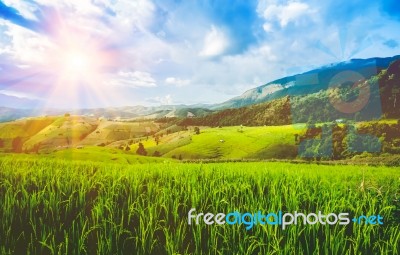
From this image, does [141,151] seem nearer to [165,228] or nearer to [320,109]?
[165,228]

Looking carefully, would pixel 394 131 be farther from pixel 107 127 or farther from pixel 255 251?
pixel 255 251

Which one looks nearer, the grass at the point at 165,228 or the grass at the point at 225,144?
the grass at the point at 165,228

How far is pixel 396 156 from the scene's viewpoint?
45.1ft

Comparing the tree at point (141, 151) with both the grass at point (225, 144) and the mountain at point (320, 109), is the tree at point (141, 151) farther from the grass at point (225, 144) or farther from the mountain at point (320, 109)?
the mountain at point (320, 109)

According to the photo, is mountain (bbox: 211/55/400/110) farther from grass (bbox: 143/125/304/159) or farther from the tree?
the tree

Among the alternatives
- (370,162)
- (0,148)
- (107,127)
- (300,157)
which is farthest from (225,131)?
(0,148)

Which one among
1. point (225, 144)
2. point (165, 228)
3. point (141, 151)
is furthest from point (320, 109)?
point (165, 228)

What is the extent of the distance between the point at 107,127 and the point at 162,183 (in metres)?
8.09

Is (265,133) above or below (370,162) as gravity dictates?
above
